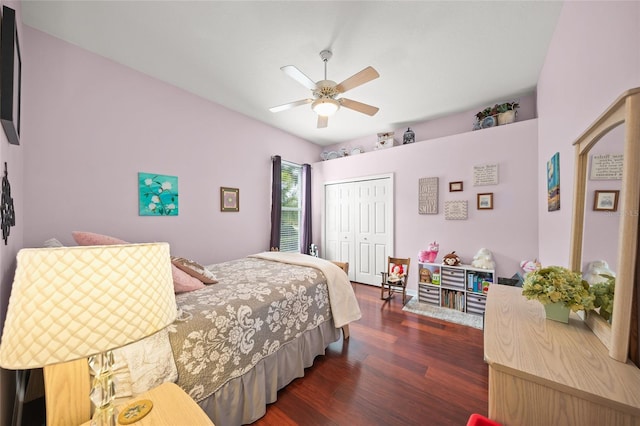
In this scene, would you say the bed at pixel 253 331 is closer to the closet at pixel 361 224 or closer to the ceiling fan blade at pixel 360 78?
the ceiling fan blade at pixel 360 78

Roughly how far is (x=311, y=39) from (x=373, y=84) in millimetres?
1009

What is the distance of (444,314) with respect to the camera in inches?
117

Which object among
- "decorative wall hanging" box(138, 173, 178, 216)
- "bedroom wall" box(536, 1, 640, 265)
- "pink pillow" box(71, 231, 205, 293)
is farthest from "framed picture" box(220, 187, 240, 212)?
"bedroom wall" box(536, 1, 640, 265)

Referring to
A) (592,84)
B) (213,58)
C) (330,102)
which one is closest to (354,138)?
(330,102)

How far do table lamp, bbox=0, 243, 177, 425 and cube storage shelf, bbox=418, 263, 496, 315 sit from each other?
3446 millimetres

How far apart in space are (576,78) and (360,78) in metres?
1.45

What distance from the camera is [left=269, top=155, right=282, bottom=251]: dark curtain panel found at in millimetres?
3922

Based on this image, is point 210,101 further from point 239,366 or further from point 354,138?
point 239,366

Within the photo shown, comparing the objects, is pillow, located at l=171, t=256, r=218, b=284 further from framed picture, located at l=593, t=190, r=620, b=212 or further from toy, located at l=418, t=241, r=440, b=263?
toy, located at l=418, t=241, r=440, b=263

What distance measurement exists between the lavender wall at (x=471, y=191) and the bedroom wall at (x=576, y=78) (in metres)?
0.32

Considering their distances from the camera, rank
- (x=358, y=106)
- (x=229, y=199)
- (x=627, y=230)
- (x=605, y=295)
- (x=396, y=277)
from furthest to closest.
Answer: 1. (x=396, y=277)
2. (x=229, y=199)
3. (x=358, y=106)
4. (x=605, y=295)
5. (x=627, y=230)

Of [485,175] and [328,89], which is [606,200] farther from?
[485,175]

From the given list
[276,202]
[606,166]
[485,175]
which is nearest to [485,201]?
[485,175]

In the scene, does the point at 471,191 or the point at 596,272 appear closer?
the point at 596,272
